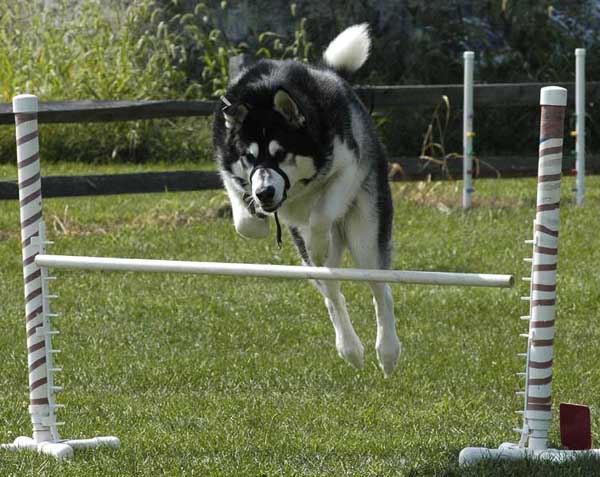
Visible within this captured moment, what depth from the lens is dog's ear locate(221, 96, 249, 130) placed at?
4.56 metres

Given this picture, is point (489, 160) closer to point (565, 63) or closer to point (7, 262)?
point (565, 63)

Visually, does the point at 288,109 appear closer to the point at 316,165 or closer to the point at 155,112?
the point at 316,165

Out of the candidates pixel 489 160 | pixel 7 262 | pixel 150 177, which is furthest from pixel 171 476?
pixel 489 160

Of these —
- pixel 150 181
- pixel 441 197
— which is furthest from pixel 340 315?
pixel 441 197

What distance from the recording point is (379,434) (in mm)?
5016

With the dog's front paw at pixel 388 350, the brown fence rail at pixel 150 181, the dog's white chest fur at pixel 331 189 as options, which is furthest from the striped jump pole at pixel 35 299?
the brown fence rail at pixel 150 181

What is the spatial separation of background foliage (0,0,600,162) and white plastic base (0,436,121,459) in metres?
8.17

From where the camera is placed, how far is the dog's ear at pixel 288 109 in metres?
4.52

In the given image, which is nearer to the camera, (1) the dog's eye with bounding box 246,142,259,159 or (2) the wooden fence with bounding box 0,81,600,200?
(1) the dog's eye with bounding box 246,142,259,159

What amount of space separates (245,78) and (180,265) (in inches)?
37.7

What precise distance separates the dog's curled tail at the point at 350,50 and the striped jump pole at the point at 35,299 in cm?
143

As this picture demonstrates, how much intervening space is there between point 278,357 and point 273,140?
83.8 inches

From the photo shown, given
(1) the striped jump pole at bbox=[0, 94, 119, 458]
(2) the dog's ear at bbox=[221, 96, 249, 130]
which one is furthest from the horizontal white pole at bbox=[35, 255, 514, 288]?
(2) the dog's ear at bbox=[221, 96, 249, 130]

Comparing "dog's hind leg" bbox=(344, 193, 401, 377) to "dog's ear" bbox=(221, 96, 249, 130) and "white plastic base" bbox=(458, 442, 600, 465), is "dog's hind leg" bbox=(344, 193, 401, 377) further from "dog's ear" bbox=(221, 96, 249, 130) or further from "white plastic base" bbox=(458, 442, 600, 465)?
"white plastic base" bbox=(458, 442, 600, 465)
